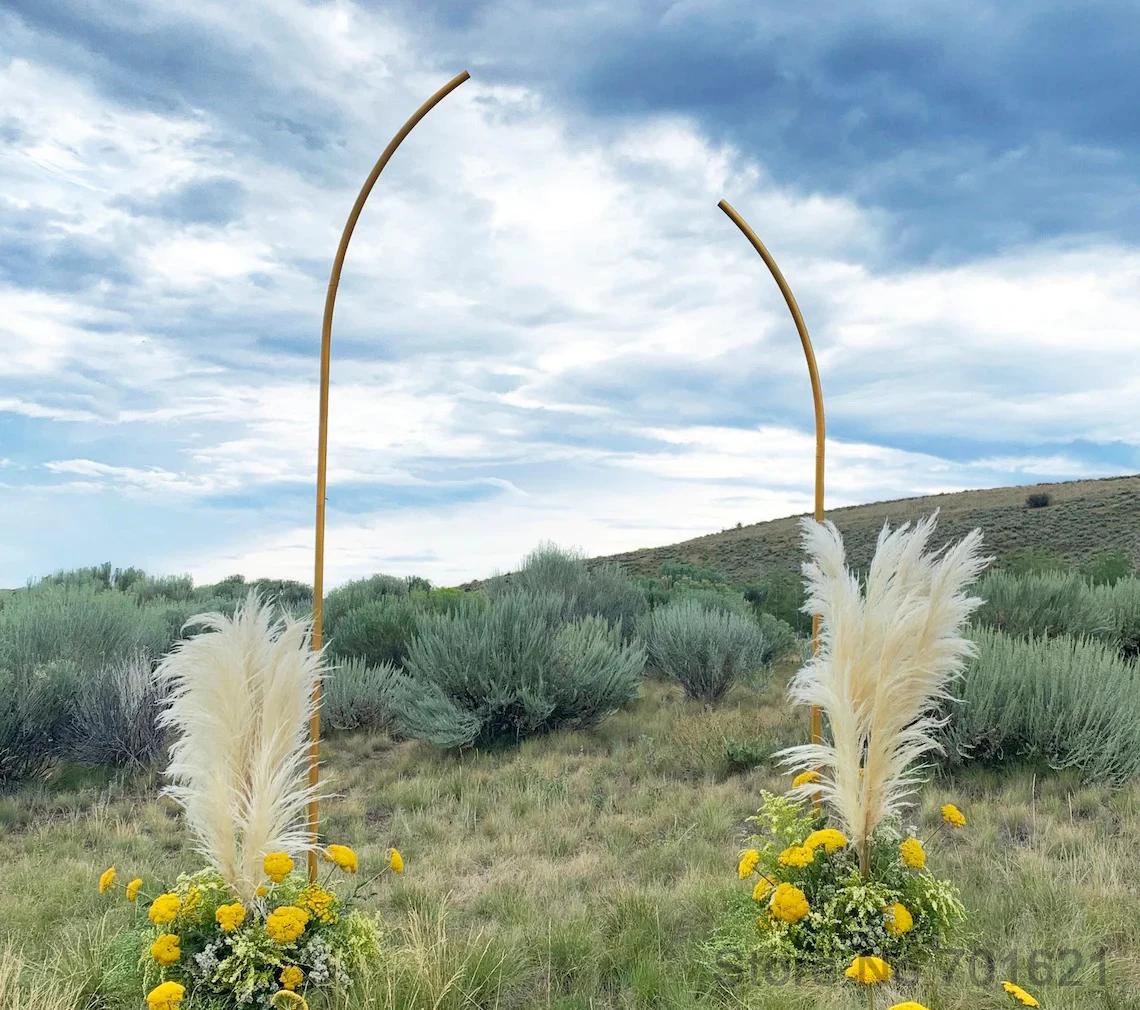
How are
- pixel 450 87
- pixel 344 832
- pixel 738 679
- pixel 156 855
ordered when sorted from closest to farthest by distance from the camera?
1. pixel 450 87
2. pixel 156 855
3. pixel 344 832
4. pixel 738 679

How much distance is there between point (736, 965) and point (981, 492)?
189 ft

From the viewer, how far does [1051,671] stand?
7.00 m

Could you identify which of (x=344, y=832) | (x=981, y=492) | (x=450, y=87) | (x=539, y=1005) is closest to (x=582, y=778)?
(x=344, y=832)

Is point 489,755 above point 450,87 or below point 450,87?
below

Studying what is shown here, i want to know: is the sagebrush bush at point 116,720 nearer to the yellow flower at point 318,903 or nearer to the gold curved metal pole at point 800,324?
the yellow flower at point 318,903

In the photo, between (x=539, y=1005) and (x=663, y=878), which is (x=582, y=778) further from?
(x=539, y=1005)

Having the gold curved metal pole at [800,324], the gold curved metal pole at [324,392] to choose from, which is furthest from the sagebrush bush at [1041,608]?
the gold curved metal pole at [324,392]

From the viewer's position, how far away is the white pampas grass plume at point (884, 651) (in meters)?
3.47

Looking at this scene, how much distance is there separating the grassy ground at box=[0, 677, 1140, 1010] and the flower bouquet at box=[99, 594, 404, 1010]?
13.3 inches

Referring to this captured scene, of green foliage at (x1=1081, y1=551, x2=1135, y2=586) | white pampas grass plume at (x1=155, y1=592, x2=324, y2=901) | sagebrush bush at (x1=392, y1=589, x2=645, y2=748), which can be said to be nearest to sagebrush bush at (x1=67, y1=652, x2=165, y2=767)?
sagebrush bush at (x1=392, y1=589, x2=645, y2=748)

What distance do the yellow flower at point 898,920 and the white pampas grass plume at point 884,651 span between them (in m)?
0.44

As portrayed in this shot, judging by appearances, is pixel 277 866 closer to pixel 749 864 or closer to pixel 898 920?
pixel 749 864

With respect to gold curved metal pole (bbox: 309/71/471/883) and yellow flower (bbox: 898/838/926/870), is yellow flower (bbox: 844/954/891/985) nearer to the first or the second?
yellow flower (bbox: 898/838/926/870)

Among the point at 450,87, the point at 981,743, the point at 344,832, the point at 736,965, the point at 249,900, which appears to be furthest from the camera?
the point at 981,743
